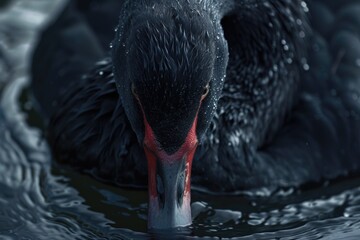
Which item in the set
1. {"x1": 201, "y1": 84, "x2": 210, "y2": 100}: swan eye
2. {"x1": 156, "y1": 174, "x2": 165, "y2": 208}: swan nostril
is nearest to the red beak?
{"x1": 156, "y1": 174, "x2": 165, "y2": 208}: swan nostril

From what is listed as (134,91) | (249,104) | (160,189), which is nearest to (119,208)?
(160,189)

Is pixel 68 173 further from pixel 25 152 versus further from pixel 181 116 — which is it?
pixel 181 116

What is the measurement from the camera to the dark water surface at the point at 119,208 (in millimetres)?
6109

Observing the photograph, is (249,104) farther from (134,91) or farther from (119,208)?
(134,91)

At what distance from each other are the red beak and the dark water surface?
0.24 m

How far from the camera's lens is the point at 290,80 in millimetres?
6609

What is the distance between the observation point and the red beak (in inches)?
215

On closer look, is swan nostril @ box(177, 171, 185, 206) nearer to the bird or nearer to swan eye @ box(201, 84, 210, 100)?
the bird

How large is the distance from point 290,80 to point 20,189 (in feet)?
5.32

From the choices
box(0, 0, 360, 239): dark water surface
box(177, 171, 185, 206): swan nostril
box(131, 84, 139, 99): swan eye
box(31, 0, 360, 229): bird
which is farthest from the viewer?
box(31, 0, 360, 229): bird

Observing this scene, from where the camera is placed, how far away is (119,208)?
6.29 metres

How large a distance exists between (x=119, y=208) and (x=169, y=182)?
86 centimetres

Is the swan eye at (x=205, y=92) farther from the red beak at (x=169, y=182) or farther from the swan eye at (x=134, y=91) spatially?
the swan eye at (x=134, y=91)

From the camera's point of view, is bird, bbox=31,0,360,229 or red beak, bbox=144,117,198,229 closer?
red beak, bbox=144,117,198,229
